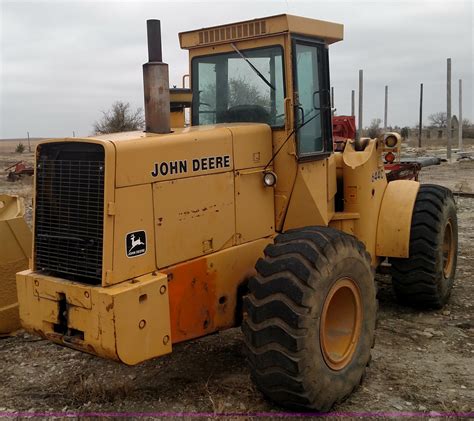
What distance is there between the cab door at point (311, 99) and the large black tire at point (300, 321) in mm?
986

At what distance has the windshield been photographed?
15.8 ft

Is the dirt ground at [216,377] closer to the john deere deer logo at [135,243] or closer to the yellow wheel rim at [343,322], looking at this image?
the yellow wheel rim at [343,322]

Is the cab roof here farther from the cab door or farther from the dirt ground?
the dirt ground

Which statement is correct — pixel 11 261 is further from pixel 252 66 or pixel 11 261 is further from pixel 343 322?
pixel 343 322

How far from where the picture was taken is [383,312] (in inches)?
250

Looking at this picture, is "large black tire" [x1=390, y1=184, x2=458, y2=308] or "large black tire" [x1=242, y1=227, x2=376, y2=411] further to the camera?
"large black tire" [x1=390, y1=184, x2=458, y2=308]

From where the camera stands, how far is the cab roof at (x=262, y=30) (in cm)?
470

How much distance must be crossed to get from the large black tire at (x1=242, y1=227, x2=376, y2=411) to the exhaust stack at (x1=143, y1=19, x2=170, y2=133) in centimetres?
124

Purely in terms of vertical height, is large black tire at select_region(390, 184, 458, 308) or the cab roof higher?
the cab roof

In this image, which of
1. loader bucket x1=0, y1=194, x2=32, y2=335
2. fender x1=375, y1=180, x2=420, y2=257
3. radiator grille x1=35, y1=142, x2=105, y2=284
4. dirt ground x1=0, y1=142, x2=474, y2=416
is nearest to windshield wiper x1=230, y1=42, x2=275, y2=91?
radiator grille x1=35, y1=142, x2=105, y2=284

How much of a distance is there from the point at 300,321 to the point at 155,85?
1935 millimetres

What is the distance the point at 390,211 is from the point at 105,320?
11.5 ft

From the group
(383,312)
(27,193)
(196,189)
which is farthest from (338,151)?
(27,193)

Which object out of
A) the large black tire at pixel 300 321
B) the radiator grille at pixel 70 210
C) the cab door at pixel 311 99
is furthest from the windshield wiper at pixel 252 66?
the radiator grille at pixel 70 210
